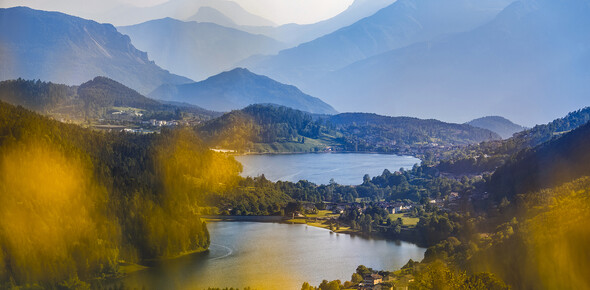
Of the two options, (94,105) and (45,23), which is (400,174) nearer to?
(94,105)

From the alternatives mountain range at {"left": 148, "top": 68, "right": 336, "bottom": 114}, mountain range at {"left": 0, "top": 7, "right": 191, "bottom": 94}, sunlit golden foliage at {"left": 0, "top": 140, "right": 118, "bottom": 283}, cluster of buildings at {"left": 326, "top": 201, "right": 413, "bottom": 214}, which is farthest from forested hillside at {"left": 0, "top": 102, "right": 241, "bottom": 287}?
mountain range at {"left": 148, "top": 68, "right": 336, "bottom": 114}

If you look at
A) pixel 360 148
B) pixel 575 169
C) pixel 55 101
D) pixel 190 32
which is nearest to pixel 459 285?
pixel 575 169

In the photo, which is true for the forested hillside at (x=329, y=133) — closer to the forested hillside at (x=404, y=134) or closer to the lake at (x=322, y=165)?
the forested hillside at (x=404, y=134)

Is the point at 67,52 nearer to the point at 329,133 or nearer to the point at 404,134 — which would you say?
the point at 329,133

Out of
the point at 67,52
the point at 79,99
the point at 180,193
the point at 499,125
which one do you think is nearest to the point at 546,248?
the point at 180,193

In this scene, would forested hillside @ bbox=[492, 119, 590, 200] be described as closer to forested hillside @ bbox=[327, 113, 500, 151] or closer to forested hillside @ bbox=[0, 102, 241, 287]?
forested hillside @ bbox=[0, 102, 241, 287]
